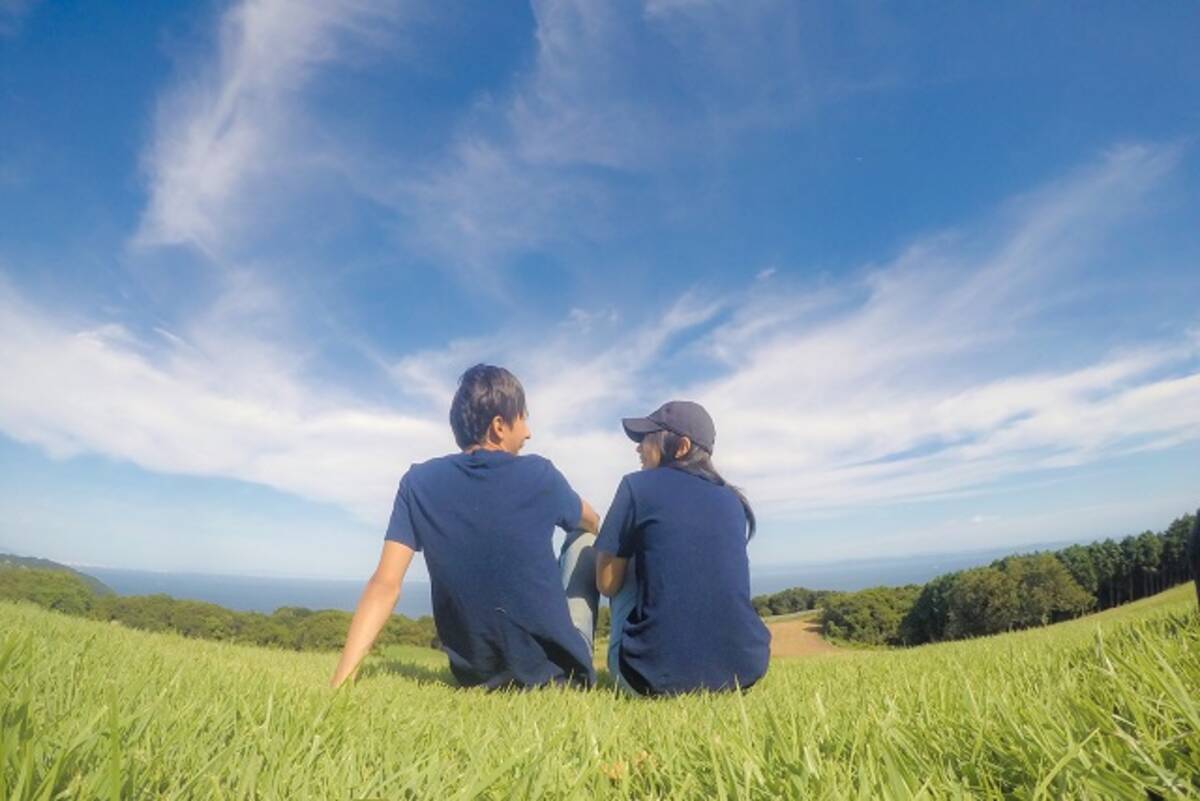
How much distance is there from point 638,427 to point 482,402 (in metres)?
1.29

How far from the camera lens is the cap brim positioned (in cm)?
492

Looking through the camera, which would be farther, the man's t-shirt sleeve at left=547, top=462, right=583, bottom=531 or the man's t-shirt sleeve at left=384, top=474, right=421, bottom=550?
the man's t-shirt sleeve at left=547, top=462, right=583, bottom=531

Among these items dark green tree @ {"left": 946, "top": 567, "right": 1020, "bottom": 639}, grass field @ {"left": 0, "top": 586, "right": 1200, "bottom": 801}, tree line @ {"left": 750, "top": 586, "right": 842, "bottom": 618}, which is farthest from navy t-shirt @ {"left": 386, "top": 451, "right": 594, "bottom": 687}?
dark green tree @ {"left": 946, "top": 567, "right": 1020, "bottom": 639}

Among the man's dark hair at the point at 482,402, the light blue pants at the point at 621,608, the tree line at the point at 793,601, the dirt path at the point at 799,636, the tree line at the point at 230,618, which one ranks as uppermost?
the man's dark hair at the point at 482,402

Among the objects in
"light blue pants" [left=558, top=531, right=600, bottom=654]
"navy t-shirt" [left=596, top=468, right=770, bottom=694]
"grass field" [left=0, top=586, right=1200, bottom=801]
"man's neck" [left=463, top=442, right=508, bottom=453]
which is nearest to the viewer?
"grass field" [left=0, top=586, right=1200, bottom=801]

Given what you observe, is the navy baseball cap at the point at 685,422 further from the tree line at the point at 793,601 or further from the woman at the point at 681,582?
the tree line at the point at 793,601

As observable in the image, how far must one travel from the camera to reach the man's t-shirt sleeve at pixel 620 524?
4.31 metres

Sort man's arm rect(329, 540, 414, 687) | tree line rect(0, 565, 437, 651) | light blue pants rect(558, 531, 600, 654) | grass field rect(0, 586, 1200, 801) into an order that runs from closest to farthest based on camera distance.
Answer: grass field rect(0, 586, 1200, 801), man's arm rect(329, 540, 414, 687), light blue pants rect(558, 531, 600, 654), tree line rect(0, 565, 437, 651)

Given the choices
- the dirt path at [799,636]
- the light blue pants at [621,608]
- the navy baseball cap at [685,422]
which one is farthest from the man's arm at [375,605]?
the dirt path at [799,636]

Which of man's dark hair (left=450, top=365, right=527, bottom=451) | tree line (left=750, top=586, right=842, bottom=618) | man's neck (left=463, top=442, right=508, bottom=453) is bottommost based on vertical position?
tree line (left=750, top=586, right=842, bottom=618)

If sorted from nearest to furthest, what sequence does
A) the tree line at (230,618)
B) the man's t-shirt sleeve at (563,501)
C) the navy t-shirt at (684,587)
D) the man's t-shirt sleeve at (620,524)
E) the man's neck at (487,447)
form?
the navy t-shirt at (684,587)
the man's t-shirt sleeve at (620,524)
the man's t-shirt sleeve at (563,501)
the man's neck at (487,447)
the tree line at (230,618)

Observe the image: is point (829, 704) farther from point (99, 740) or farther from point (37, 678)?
point (37, 678)

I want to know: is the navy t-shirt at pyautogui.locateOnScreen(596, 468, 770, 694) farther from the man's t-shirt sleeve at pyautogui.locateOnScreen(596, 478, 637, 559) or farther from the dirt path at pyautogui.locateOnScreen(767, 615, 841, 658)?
the dirt path at pyautogui.locateOnScreen(767, 615, 841, 658)

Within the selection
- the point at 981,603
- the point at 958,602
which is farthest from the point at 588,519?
the point at 981,603
